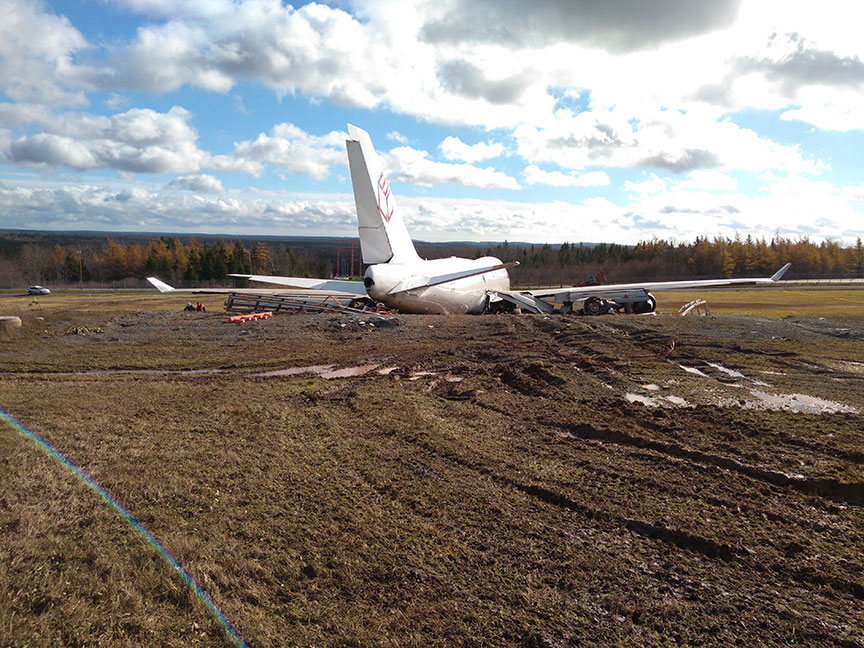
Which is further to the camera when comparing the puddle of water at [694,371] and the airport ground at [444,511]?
the puddle of water at [694,371]

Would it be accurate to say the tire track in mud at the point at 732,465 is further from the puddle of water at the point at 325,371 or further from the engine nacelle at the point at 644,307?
the engine nacelle at the point at 644,307

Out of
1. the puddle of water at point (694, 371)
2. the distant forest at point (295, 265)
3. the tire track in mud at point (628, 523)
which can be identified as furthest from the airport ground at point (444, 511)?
the distant forest at point (295, 265)

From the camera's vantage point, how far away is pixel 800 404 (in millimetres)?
9023

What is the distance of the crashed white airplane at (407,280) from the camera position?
1978 centimetres

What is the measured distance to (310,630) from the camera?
3.31m

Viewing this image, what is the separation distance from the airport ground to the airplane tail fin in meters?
10.6

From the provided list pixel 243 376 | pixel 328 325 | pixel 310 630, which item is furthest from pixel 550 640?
pixel 328 325

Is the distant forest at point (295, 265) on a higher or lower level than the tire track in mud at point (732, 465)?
higher

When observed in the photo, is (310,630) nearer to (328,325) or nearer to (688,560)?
(688,560)

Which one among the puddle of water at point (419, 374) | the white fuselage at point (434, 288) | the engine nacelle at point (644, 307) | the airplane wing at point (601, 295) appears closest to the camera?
the puddle of water at point (419, 374)

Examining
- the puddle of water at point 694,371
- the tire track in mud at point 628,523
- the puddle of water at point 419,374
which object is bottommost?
the tire track in mud at point 628,523

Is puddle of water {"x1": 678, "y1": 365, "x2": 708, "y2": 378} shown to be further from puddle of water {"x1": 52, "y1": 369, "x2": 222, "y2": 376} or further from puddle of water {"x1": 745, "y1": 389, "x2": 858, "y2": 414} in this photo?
puddle of water {"x1": 52, "y1": 369, "x2": 222, "y2": 376}

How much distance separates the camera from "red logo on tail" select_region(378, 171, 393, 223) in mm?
20281

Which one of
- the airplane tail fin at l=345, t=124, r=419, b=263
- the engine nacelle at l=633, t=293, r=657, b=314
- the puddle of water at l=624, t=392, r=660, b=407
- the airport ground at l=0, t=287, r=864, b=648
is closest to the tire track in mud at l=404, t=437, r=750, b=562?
the airport ground at l=0, t=287, r=864, b=648
